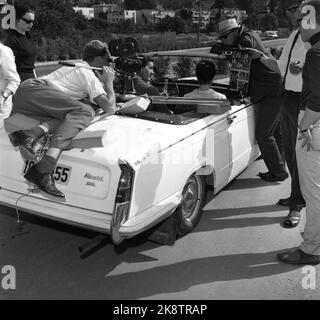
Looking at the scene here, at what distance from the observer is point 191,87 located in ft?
18.7

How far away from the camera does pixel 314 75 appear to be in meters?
3.11

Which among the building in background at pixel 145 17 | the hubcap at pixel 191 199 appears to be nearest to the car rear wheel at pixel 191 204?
the hubcap at pixel 191 199

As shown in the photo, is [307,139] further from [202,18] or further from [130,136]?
[202,18]

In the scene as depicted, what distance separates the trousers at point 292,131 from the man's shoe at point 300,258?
0.82 metres

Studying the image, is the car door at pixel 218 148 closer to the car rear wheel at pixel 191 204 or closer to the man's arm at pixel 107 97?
the car rear wheel at pixel 191 204

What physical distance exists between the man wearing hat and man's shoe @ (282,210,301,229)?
1011 mm

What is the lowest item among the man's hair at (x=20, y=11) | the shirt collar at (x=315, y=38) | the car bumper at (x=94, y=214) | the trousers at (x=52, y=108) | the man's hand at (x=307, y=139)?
the car bumper at (x=94, y=214)

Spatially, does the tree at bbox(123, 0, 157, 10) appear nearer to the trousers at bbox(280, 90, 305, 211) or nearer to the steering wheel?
the steering wheel

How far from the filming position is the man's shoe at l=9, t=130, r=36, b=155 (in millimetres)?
3501

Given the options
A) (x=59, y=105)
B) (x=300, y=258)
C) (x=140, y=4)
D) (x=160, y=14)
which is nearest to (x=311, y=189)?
(x=300, y=258)

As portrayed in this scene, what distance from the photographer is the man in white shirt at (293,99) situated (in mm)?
4223

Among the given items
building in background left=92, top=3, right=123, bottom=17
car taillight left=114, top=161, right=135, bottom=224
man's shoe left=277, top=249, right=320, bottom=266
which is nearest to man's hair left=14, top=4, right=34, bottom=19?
car taillight left=114, top=161, right=135, bottom=224

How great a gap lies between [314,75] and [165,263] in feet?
6.07
